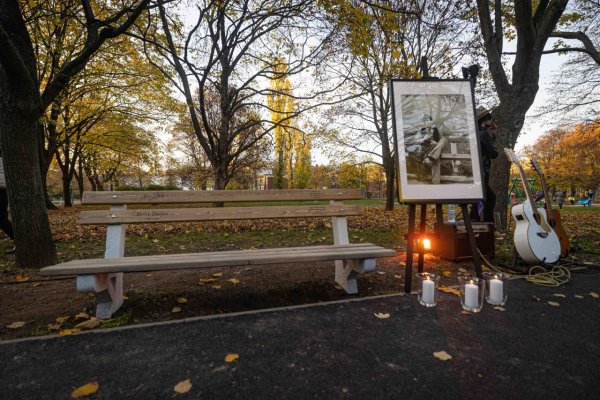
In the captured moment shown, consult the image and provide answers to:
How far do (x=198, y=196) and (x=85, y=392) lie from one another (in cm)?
165

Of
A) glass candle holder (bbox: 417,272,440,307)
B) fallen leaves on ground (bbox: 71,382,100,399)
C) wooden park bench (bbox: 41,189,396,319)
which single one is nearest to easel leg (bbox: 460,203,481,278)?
glass candle holder (bbox: 417,272,440,307)

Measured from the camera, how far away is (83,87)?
12703 mm

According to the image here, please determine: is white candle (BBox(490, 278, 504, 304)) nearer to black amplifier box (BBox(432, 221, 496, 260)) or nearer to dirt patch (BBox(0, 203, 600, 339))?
dirt patch (BBox(0, 203, 600, 339))

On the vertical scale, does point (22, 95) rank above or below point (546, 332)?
above

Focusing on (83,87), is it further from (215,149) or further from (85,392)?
(85,392)

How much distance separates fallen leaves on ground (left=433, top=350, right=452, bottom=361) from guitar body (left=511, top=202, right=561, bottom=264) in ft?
8.24

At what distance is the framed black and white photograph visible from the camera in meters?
2.88

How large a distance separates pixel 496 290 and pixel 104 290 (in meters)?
3.43

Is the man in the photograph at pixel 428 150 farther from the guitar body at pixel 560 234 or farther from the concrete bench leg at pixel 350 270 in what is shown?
the guitar body at pixel 560 234

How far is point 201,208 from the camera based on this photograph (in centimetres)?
275

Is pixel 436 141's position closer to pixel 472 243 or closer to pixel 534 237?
pixel 472 243

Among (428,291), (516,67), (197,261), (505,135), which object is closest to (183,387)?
(197,261)

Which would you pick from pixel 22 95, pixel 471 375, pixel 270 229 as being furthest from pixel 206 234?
pixel 471 375

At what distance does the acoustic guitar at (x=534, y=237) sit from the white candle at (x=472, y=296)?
1685 millimetres
